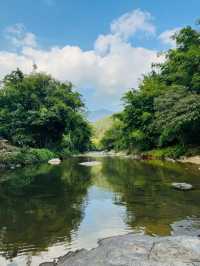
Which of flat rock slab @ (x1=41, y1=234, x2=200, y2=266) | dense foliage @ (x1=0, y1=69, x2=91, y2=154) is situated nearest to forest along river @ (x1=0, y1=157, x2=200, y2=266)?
flat rock slab @ (x1=41, y1=234, x2=200, y2=266)

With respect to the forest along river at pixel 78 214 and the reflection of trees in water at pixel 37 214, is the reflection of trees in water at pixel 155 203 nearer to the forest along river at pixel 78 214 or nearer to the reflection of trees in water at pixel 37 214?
the forest along river at pixel 78 214

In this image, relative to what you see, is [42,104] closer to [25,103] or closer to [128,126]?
[25,103]

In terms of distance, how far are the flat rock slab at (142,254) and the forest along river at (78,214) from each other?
0.85 m

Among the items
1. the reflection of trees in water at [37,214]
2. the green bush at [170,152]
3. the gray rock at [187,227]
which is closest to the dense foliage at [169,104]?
the green bush at [170,152]

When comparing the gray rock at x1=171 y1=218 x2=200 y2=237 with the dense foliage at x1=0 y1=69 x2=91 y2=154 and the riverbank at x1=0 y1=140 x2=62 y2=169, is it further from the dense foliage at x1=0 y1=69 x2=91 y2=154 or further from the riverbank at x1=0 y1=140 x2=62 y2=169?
the dense foliage at x1=0 y1=69 x2=91 y2=154

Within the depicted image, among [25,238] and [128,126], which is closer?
[25,238]

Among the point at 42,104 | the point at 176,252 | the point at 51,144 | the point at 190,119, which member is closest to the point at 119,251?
the point at 176,252

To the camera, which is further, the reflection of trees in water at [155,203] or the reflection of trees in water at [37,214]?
the reflection of trees in water at [155,203]

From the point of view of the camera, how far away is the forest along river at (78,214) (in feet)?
19.9

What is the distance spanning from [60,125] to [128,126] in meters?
8.89

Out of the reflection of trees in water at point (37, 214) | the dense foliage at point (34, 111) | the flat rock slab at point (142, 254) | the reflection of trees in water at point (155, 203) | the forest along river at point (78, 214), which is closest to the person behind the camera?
the flat rock slab at point (142, 254)

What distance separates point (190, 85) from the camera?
2780cm

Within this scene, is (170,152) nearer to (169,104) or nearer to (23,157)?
(169,104)

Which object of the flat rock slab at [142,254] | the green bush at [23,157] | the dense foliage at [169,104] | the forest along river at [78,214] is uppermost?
the dense foliage at [169,104]
